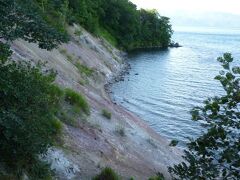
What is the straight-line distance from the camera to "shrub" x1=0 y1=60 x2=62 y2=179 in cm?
1145

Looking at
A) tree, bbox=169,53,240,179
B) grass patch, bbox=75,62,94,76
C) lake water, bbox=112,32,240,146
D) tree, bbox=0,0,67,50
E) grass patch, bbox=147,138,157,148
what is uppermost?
tree, bbox=0,0,67,50

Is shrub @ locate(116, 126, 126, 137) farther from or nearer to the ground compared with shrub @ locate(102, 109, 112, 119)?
nearer to the ground

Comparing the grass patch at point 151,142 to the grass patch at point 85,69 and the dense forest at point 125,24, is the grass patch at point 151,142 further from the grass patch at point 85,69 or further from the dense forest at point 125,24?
the dense forest at point 125,24

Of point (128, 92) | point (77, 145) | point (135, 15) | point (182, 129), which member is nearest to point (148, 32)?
point (135, 15)

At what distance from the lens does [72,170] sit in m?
15.2

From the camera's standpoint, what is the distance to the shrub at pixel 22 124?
11453 mm

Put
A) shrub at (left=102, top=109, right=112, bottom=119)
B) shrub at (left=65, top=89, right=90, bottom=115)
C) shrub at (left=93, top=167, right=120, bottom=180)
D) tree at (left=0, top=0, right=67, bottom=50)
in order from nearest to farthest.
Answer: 1. tree at (left=0, top=0, right=67, bottom=50)
2. shrub at (left=93, top=167, right=120, bottom=180)
3. shrub at (left=65, top=89, right=90, bottom=115)
4. shrub at (left=102, top=109, right=112, bottom=119)

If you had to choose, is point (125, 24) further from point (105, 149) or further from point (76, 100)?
point (105, 149)

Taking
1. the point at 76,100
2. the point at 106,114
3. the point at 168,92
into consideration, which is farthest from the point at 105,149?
the point at 168,92

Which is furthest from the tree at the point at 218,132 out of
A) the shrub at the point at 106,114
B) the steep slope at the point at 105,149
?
the shrub at the point at 106,114

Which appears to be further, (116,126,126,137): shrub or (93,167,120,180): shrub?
(116,126,126,137): shrub

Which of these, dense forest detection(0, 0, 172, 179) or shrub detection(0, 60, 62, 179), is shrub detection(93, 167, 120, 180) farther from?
shrub detection(0, 60, 62, 179)

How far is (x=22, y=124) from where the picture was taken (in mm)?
11414

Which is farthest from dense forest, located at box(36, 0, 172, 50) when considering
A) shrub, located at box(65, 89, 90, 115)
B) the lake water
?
shrub, located at box(65, 89, 90, 115)
